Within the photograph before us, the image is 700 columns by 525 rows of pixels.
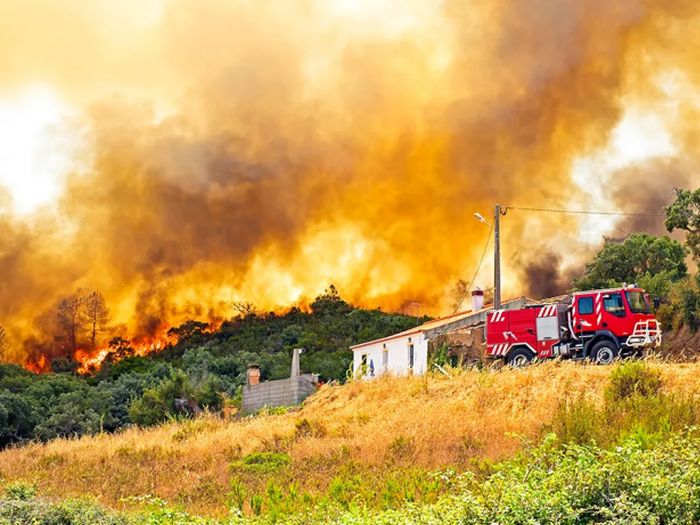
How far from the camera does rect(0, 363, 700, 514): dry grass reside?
19.2 m

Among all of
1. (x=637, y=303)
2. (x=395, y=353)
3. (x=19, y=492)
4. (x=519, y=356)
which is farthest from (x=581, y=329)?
(x=19, y=492)

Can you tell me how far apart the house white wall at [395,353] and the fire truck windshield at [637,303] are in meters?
13.1

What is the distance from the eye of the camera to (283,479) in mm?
19016

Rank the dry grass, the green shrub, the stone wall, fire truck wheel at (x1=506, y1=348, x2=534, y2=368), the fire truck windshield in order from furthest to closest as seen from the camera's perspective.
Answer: the stone wall
fire truck wheel at (x1=506, y1=348, x2=534, y2=368)
the fire truck windshield
the dry grass
the green shrub

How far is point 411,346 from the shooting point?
46.6 meters

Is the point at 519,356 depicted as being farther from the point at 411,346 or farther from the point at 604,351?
the point at 411,346

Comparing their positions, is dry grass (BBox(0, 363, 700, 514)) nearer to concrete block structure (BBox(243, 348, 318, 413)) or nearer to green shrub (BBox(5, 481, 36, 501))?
green shrub (BBox(5, 481, 36, 501))

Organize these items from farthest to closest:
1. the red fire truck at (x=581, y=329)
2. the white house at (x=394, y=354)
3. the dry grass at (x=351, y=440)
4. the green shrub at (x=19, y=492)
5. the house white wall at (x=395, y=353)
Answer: the white house at (x=394, y=354), the house white wall at (x=395, y=353), the red fire truck at (x=581, y=329), the dry grass at (x=351, y=440), the green shrub at (x=19, y=492)

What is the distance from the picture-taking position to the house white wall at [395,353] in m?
44.5

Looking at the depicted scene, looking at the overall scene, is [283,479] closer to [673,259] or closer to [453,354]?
[453,354]

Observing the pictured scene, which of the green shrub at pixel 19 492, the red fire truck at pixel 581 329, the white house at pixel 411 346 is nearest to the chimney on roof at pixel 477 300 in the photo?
the white house at pixel 411 346

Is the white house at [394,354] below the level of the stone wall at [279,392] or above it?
above

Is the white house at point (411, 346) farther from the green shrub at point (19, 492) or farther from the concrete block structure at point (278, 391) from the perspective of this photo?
the green shrub at point (19, 492)

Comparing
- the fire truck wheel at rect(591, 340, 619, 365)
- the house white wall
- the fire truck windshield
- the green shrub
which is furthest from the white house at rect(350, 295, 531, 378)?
the green shrub
